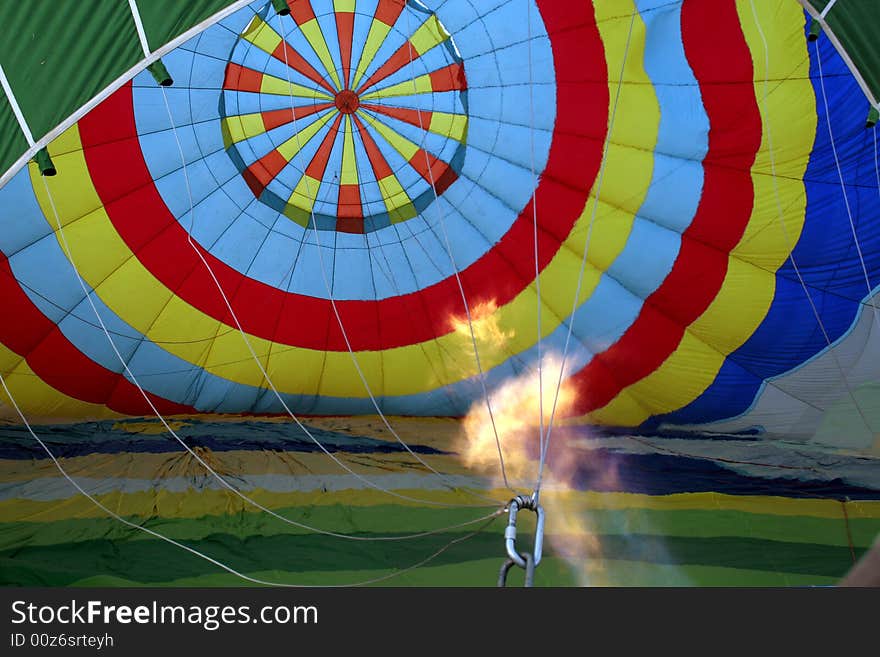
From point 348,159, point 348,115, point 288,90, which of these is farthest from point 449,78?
point 288,90

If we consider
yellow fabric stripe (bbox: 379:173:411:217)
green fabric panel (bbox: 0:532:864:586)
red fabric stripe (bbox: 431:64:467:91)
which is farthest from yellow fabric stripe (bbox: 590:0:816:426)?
yellow fabric stripe (bbox: 379:173:411:217)

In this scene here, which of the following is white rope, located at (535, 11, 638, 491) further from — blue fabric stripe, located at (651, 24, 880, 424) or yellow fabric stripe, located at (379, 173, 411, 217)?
yellow fabric stripe, located at (379, 173, 411, 217)

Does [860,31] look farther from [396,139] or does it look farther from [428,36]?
[396,139]

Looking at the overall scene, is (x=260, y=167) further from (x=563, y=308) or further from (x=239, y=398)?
(x=563, y=308)

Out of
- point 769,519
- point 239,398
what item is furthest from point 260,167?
point 769,519

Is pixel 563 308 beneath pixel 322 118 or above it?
beneath

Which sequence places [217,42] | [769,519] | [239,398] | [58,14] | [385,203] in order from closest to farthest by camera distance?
[58,14] → [217,42] → [769,519] → [385,203] → [239,398]
